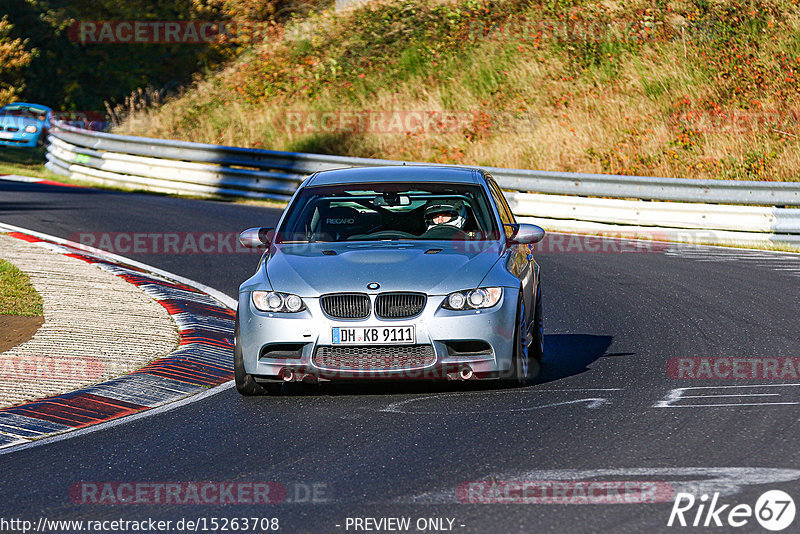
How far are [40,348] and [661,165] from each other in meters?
15.9

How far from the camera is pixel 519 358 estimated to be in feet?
27.3

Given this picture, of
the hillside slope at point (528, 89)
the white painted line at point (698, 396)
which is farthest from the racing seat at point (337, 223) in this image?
the hillside slope at point (528, 89)

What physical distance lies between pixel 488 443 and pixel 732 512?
1.80 meters

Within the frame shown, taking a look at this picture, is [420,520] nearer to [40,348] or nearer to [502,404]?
[502,404]

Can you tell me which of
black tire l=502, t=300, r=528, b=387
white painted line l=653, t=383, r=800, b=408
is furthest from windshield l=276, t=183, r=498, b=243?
white painted line l=653, t=383, r=800, b=408

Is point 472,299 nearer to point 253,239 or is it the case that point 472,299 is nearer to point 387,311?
point 387,311

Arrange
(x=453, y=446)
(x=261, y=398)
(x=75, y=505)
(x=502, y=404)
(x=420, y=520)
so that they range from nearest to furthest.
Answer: (x=420, y=520), (x=75, y=505), (x=453, y=446), (x=502, y=404), (x=261, y=398)

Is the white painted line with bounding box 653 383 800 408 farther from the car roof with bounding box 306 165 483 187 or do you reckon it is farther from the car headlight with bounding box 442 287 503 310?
the car roof with bounding box 306 165 483 187

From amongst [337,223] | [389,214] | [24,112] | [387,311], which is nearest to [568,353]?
[389,214]

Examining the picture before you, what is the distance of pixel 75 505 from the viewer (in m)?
5.85

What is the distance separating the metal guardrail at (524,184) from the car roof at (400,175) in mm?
8220

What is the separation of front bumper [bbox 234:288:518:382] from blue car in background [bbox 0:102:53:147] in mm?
26954

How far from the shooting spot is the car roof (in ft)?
31.6

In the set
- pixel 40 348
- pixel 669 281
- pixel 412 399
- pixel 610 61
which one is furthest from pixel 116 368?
pixel 610 61
